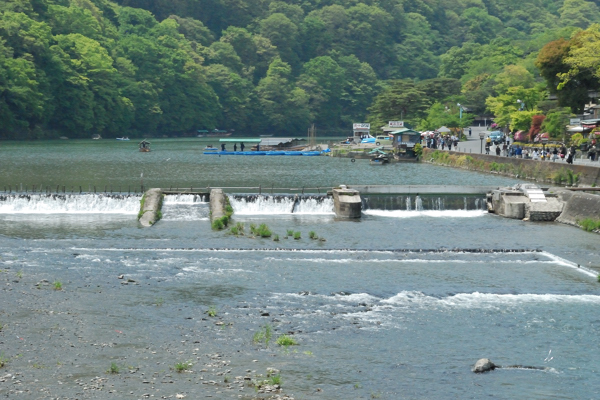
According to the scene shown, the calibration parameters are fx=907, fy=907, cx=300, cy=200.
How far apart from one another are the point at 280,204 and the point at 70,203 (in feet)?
35.2

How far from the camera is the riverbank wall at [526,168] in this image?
53.5 metres

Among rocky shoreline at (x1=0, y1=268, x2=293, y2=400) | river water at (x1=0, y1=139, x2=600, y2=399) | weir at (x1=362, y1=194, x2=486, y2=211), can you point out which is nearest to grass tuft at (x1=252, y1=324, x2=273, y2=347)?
rocky shoreline at (x1=0, y1=268, x2=293, y2=400)

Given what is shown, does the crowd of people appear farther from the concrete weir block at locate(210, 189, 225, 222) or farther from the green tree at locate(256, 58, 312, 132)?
the green tree at locate(256, 58, 312, 132)

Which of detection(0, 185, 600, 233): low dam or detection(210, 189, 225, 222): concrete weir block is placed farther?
detection(0, 185, 600, 233): low dam

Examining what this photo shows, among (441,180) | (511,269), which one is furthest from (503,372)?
(441,180)

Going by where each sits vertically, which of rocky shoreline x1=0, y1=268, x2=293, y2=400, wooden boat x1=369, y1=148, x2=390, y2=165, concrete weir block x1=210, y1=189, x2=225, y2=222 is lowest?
wooden boat x1=369, y1=148, x2=390, y2=165

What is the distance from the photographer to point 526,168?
62.8m

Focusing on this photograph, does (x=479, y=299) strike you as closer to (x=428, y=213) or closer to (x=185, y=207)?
(x=428, y=213)

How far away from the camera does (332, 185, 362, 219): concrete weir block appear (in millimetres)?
44188

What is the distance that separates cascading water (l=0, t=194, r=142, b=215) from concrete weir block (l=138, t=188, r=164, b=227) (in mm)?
1051

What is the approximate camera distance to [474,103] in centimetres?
13250

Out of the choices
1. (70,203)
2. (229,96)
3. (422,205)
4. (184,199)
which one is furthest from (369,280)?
(229,96)

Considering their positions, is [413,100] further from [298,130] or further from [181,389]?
[181,389]

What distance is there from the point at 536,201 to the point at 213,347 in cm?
2720
